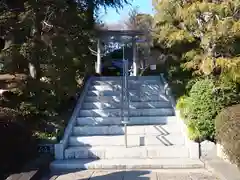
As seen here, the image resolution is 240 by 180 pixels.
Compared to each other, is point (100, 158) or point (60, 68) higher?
point (60, 68)

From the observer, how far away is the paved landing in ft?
21.0

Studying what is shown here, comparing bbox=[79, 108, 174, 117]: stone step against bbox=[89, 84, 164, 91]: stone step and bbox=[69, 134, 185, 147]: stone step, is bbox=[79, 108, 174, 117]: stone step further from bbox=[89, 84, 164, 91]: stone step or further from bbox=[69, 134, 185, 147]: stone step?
bbox=[89, 84, 164, 91]: stone step

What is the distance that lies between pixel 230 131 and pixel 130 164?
2049mm

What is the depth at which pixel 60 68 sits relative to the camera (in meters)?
8.40

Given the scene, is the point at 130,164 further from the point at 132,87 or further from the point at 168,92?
the point at 132,87

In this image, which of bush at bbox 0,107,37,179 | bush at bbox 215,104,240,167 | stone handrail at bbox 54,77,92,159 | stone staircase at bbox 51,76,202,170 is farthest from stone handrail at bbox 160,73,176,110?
bush at bbox 0,107,37,179

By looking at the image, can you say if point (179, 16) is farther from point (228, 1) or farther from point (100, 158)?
point (100, 158)

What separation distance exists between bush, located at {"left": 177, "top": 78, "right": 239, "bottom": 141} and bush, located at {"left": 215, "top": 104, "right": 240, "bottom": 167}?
621mm

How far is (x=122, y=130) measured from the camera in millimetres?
8484

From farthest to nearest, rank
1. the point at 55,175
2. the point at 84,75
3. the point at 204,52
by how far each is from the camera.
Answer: the point at 84,75
the point at 204,52
the point at 55,175

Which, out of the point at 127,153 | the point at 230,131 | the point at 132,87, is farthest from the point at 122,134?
the point at 230,131

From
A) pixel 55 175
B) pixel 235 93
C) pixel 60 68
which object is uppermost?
pixel 60 68

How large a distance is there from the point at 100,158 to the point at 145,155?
2.85 ft

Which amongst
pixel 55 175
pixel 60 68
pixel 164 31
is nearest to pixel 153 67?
pixel 164 31
